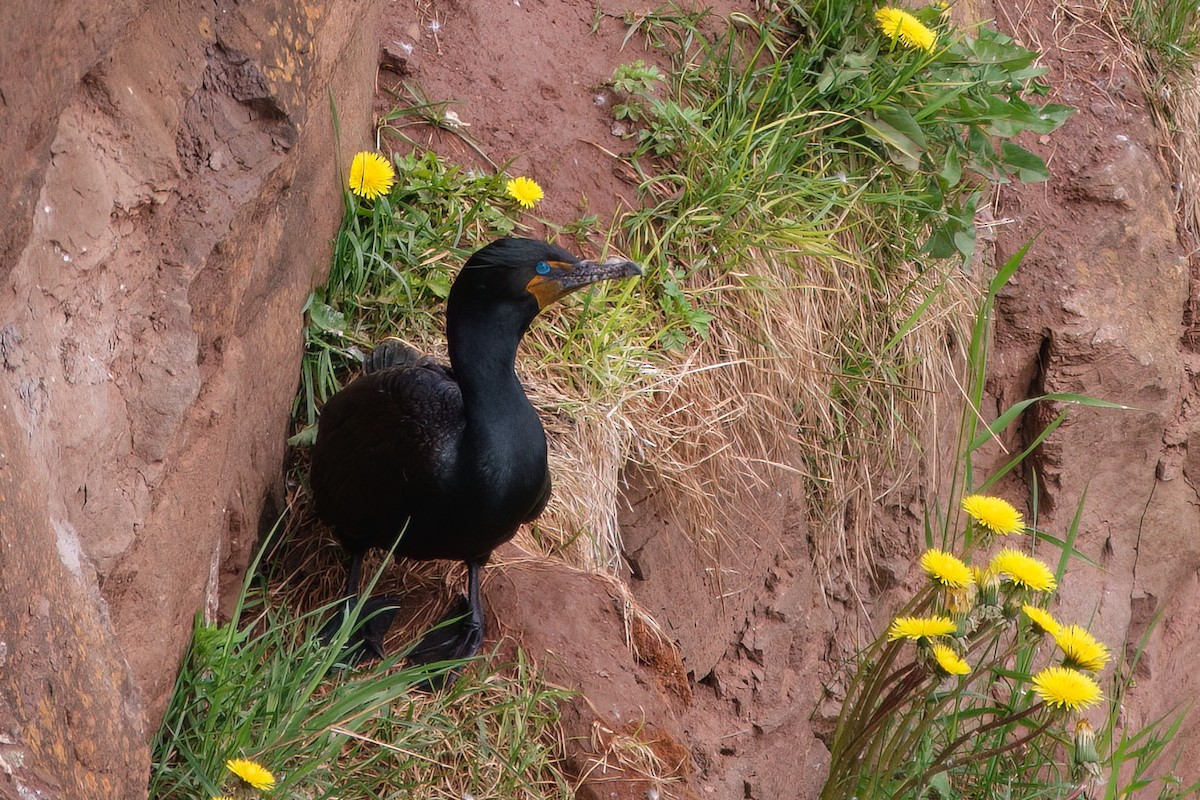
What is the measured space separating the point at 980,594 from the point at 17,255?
1952 mm

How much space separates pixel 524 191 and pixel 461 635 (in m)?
1.36

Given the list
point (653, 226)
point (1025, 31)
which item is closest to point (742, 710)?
point (653, 226)

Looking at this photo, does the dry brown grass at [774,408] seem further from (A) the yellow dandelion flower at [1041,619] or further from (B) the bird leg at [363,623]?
(A) the yellow dandelion flower at [1041,619]

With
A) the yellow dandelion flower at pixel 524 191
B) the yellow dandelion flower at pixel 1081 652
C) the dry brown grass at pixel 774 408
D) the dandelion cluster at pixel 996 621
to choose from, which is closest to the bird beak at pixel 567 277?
the dry brown grass at pixel 774 408

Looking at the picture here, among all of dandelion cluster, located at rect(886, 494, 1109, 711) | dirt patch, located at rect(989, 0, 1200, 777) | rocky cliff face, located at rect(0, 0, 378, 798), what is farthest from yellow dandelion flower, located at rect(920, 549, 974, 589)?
dirt patch, located at rect(989, 0, 1200, 777)

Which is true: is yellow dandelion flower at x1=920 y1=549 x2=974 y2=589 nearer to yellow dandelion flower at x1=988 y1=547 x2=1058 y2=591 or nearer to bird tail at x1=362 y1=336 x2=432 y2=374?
yellow dandelion flower at x1=988 y1=547 x2=1058 y2=591

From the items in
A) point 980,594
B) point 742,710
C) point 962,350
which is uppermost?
point 980,594

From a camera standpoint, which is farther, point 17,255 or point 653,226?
point 653,226

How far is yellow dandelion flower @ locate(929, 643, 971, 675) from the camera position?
8.17 ft

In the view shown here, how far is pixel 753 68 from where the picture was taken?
4207mm

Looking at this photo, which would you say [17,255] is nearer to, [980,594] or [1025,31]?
[980,594]

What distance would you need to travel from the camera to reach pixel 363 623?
2.99 metres

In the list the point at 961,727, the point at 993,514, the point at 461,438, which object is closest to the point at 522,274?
the point at 461,438

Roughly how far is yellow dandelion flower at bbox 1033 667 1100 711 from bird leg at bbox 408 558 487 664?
1.30 meters
